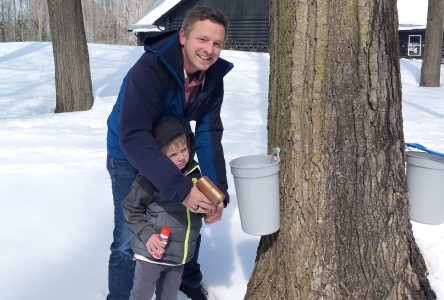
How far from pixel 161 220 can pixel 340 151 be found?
810mm

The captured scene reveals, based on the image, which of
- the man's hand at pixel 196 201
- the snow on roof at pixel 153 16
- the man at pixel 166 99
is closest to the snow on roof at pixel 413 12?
the snow on roof at pixel 153 16

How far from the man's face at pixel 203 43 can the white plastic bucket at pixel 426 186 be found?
3.13 feet

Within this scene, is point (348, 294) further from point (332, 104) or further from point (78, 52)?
point (78, 52)

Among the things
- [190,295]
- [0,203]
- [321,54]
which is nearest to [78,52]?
[0,203]

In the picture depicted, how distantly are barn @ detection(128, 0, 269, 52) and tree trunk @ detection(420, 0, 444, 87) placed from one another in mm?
10148

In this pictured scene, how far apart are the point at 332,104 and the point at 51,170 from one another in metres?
3.31

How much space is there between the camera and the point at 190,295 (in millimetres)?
2512

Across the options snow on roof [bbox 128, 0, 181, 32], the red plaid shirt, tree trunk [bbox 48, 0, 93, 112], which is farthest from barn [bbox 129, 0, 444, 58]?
the red plaid shirt

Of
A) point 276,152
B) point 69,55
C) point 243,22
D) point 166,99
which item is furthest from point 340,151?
point 243,22

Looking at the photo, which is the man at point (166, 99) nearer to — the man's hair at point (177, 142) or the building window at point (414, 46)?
the man's hair at point (177, 142)

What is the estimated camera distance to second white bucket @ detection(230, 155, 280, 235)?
5.84ft

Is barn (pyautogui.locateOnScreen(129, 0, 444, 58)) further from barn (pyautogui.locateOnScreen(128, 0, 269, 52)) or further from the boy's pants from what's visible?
the boy's pants

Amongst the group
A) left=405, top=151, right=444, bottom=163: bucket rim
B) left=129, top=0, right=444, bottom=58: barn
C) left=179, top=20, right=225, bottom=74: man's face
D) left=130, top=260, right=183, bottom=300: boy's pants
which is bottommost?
left=130, top=260, right=183, bottom=300: boy's pants

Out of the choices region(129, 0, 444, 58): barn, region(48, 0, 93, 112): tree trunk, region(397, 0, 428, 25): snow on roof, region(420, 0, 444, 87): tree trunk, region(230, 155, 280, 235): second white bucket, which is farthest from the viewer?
region(129, 0, 444, 58): barn
